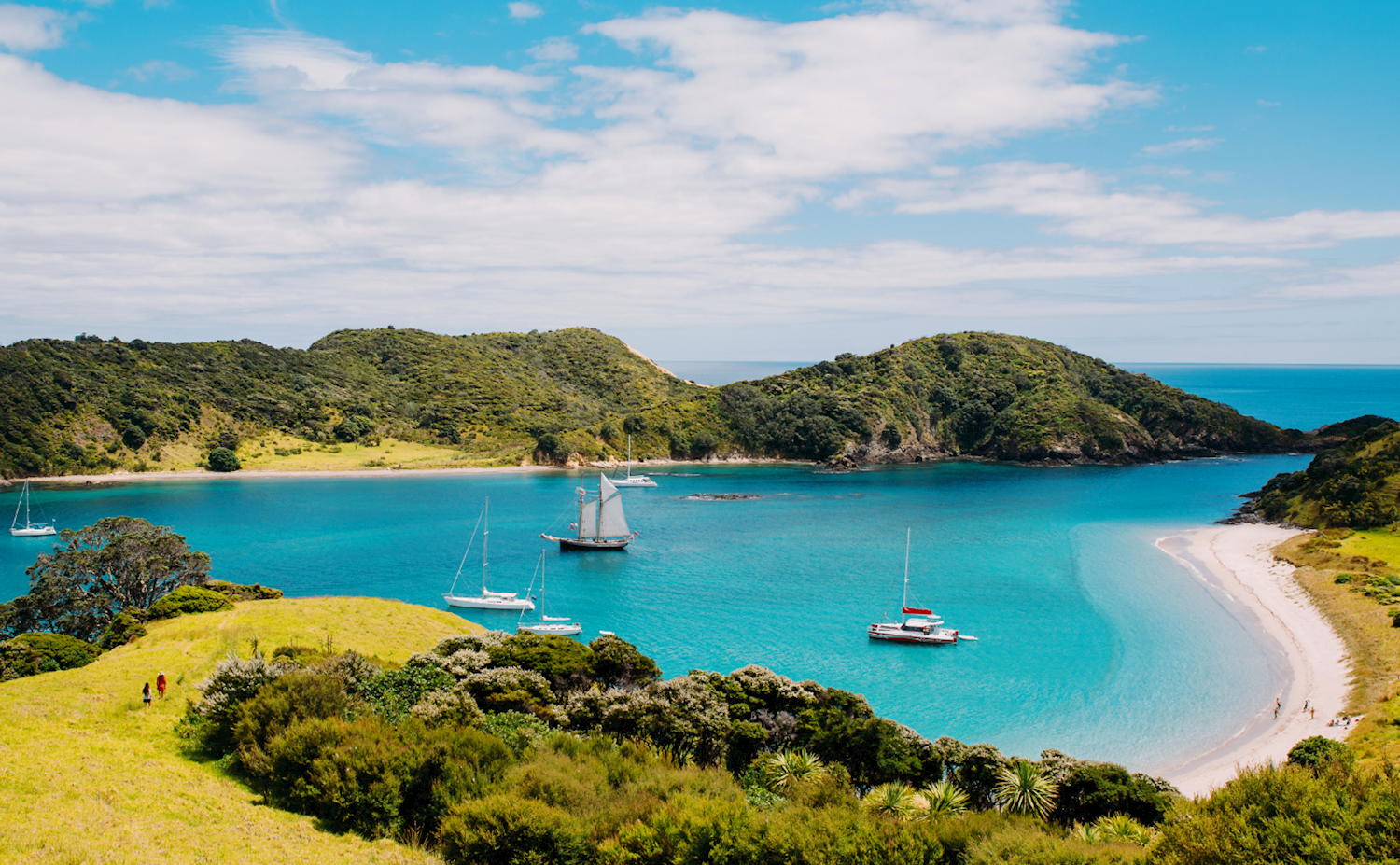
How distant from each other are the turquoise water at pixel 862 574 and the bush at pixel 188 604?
52.9ft

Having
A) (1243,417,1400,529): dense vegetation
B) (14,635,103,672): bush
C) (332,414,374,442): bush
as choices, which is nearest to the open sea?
(1243,417,1400,529): dense vegetation

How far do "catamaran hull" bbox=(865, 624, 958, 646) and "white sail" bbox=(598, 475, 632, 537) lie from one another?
31.4m

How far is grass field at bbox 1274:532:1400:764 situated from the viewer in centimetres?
2875

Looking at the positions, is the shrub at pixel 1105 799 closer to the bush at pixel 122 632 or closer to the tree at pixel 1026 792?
the tree at pixel 1026 792

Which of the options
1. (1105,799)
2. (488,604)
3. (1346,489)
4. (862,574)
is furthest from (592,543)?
(1346,489)

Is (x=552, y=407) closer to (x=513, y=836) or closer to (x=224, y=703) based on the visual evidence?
(x=224, y=703)

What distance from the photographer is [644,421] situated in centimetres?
14075

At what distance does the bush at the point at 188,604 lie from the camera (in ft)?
116

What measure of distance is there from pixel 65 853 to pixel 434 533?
64053 mm

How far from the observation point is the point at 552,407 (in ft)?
502

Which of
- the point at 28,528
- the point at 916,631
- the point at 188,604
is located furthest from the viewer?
the point at 28,528

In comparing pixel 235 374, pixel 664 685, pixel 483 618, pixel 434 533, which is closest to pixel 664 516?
pixel 434 533

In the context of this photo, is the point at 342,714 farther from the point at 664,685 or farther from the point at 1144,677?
the point at 1144,677

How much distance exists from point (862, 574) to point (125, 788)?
50969 millimetres
